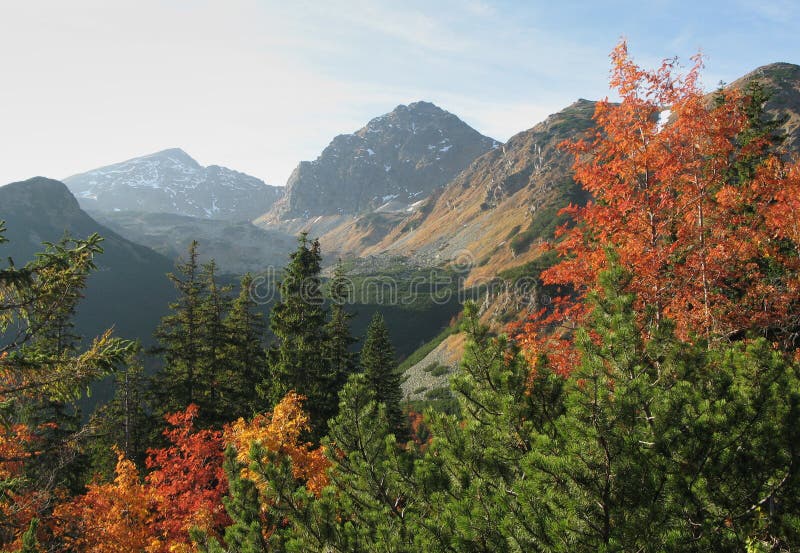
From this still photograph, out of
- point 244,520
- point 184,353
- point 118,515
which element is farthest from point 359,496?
point 184,353

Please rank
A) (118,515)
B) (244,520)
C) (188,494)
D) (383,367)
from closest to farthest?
(244,520) < (118,515) < (188,494) < (383,367)

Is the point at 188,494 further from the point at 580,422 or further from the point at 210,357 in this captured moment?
the point at 580,422

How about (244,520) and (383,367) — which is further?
(383,367)

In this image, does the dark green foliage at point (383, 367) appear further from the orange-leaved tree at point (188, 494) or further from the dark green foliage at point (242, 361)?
the orange-leaved tree at point (188, 494)

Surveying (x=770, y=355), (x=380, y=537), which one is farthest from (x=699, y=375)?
(x=380, y=537)

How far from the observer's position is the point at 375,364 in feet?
124

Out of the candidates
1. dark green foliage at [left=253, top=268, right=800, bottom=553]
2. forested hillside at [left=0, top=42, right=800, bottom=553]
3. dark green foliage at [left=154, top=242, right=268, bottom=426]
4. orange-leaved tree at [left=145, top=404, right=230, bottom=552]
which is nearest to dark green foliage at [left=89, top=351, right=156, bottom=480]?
dark green foliage at [left=154, top=242, right=268, bottom=426]

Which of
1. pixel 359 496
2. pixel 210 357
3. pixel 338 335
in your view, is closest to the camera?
pixel 359 496

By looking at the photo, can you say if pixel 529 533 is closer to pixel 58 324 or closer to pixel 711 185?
pixel 711 185

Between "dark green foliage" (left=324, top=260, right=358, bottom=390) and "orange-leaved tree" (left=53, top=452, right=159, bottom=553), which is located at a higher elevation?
"dark green foliage" (left=324, top=260, right=358, bottom=390)

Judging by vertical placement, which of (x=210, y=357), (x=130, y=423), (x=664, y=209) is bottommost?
(x=130, y=423)

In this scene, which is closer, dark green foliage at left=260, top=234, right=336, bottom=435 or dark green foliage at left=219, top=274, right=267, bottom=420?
dark green foliage at left=260, top=234, right=336, bottom=435

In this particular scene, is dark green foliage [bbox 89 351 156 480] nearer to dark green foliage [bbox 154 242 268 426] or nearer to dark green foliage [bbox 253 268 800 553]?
dark green foliage [bbox 154 242 268 426]

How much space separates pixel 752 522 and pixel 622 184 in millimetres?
10032
